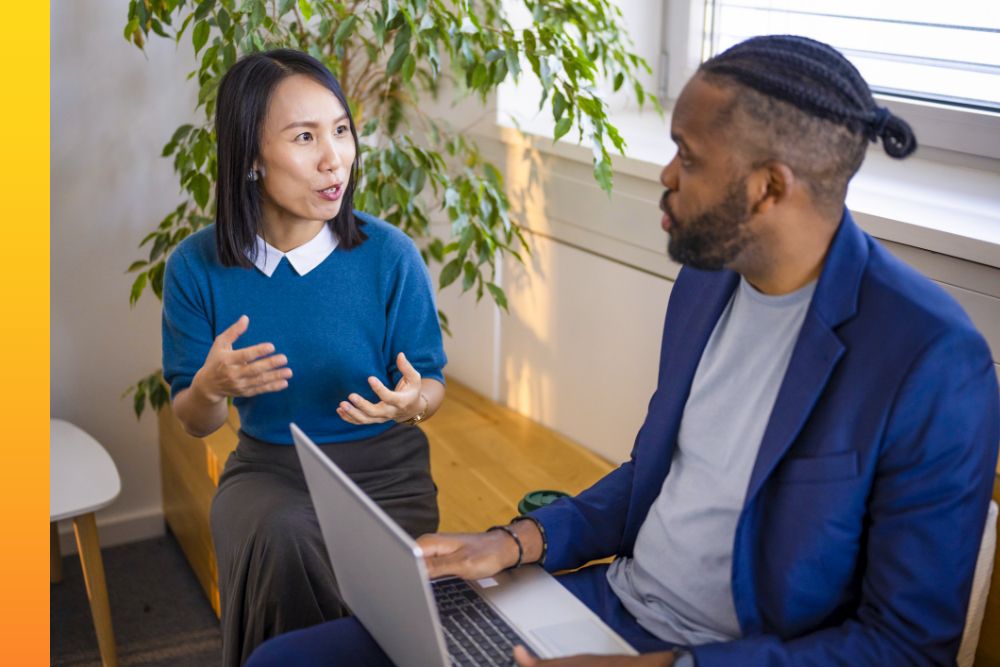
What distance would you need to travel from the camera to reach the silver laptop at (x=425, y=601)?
104 cm

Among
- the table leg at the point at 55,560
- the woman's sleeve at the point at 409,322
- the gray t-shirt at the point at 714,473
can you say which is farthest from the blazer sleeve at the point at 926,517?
the table leg at the point at 55,560

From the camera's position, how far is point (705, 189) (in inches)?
45.8

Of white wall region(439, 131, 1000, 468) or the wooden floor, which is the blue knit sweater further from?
white wall region(439, 131, 1000, 468)

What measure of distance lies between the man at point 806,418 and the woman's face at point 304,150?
662 mm

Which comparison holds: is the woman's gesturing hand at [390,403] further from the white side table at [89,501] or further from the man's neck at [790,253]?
the white side table at [89,501]

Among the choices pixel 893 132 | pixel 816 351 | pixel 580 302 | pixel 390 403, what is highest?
pixel 893 132

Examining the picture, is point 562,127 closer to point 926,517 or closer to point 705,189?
point 705,189

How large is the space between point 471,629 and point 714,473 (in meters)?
0.33

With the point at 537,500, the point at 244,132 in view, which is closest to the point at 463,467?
the point at 537,500

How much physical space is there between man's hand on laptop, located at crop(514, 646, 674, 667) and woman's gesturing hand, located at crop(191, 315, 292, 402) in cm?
62

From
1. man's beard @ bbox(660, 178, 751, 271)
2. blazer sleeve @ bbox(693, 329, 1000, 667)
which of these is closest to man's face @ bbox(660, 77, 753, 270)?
man's beard @ bbox(660, 178, 751, 271)

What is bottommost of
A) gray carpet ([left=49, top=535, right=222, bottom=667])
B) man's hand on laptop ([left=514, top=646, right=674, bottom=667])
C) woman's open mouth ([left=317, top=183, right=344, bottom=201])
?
gray carpet ([left=49, top=535, right=222, bottom=667])

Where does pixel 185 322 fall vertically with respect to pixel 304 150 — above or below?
below

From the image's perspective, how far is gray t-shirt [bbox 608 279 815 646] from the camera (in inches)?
48.1
